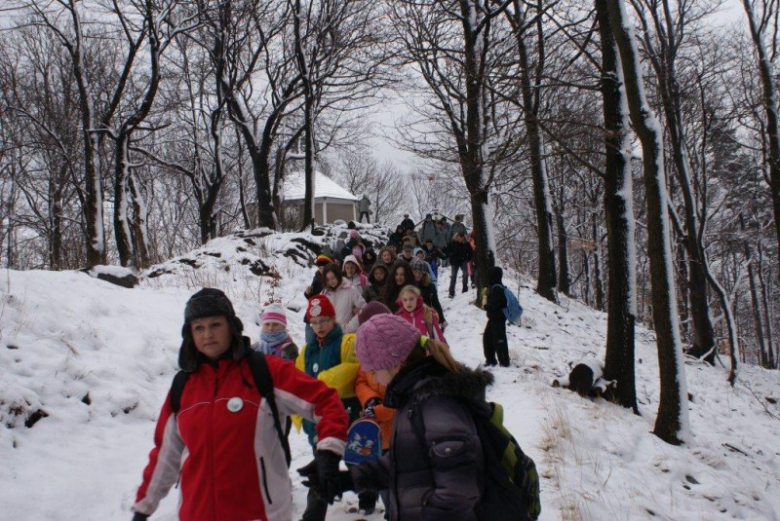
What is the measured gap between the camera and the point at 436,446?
1768mm

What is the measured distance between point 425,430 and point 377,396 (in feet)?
5.49

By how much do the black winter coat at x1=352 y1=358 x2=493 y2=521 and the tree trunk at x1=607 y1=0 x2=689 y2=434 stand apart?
234 inches

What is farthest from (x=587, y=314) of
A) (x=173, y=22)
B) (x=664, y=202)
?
(x=173, y=22)

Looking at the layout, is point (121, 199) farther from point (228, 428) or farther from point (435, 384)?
point (435, 384)

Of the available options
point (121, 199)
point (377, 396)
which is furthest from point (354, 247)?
point (377, 396)

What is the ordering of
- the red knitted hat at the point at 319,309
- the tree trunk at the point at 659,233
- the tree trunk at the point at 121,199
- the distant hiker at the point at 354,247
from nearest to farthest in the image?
the red knitted hat at the point at 319,309, the tree trunk at the point at 659,233, the tree trunk at the point at 121,199, the distant hiker at the point at 354,247

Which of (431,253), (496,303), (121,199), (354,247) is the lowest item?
(496,303)

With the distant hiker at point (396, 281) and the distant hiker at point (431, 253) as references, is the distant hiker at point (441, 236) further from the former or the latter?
the distant hiker at point (396, 281)

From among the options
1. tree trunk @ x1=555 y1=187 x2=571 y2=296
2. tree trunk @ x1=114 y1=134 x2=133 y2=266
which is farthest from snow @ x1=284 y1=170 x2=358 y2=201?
tree trunk @ x1=114 y1=134 x2=133 y2=266

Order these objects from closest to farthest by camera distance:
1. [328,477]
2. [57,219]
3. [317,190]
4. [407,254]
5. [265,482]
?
1. [328,477]
2. [265,482]
3. [407,254]
4. [57,219]
5. [317,190]

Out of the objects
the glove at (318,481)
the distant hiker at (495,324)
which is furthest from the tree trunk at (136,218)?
the glove at (318,481)

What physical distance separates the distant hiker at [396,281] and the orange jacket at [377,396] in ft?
12.0

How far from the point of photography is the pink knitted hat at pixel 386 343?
2.20 meters

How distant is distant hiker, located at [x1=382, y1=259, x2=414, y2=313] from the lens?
24.1 feet
